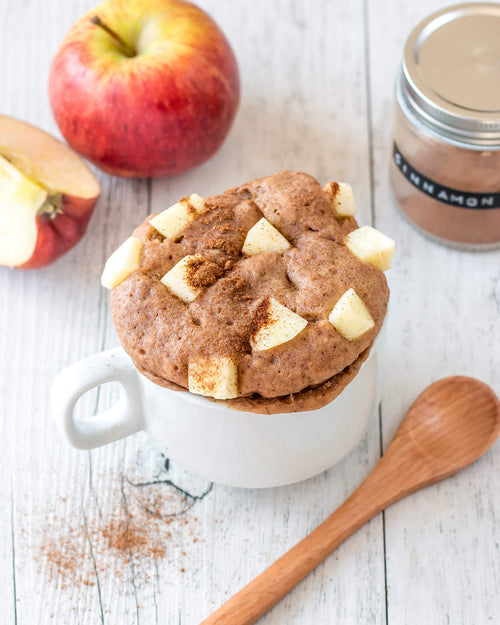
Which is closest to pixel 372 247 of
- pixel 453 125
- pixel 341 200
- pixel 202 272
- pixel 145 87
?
pixel 341 200

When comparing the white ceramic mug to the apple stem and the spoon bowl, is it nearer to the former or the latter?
the spoon bowl

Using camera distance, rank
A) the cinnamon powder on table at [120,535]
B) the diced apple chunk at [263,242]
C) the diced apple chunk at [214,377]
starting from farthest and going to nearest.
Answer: the cinnamon powder on table at [120,535]
the diced apple chunk at [263,242]
the diced apple chunk at [214,377]

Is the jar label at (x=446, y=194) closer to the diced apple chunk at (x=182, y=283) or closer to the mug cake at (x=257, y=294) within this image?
the mug cake at (x=257, y=294)

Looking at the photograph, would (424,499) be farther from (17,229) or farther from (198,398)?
(17,229)

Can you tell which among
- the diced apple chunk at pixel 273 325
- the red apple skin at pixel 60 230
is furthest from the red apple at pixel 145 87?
the diced apple chunk at pixel 273 325

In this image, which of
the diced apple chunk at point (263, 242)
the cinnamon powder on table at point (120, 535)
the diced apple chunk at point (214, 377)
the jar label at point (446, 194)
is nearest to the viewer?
the diced apple chunk at point (214, 377)

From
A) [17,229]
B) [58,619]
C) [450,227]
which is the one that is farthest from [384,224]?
[58,619]

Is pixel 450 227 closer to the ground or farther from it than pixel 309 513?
farther from it
